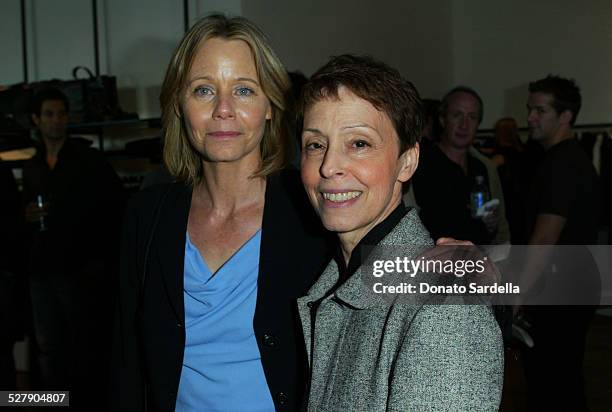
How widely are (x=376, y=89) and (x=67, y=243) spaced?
126 inches

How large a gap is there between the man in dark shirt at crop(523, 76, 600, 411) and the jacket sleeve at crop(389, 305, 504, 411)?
2339mm

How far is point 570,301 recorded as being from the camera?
10.5 feet

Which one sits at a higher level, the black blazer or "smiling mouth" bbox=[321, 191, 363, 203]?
"smiling mouth" bbox=[321, 191, 363, 203]

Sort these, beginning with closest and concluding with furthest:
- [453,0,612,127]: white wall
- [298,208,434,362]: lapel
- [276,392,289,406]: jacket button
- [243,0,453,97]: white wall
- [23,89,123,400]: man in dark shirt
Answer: [298,208,434,362]: lapel, [276,392,289,406]: jacket button, [23,89,123,400]: man in dark shirt, [243,0,453,97]: white wall, [453,0,612,127]: white wall

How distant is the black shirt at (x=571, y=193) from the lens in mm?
3277

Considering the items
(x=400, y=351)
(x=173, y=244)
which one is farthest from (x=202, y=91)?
(x=400, y=351)

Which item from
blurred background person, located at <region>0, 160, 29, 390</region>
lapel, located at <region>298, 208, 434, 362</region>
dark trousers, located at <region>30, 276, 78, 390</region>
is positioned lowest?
dark trousers, located at <region>30, 276, 78, 390</region>

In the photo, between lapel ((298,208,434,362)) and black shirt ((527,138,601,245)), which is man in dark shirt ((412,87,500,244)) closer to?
black shirt ((527,138,601,245))

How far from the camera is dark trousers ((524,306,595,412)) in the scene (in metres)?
3.23

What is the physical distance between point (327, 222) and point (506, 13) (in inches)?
290

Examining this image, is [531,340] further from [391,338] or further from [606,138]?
[606,138]

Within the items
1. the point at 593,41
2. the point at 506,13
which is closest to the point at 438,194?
the point at 593,41

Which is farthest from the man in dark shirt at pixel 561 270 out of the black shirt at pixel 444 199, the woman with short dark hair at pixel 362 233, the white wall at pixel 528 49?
the white wall at pixel 528 49

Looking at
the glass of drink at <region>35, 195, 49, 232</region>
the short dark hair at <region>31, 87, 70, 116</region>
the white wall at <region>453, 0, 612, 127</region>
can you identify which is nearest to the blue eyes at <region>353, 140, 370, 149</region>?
the glass of drink at <region>35, 195, 49, 232</region>
